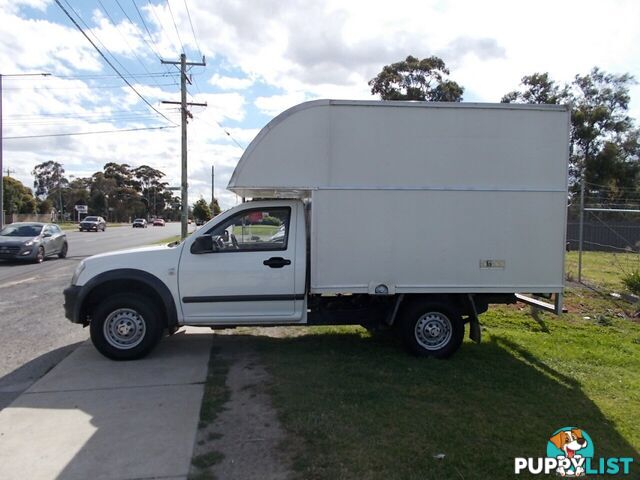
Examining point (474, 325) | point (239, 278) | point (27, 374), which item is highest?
point (239, 278)

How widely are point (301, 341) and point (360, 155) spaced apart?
271 cm

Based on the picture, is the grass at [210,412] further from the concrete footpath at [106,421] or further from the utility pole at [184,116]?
the utility pole at [184,116]

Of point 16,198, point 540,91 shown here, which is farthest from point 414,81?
point 16,198

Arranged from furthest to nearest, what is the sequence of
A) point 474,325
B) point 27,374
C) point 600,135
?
1. point 600,135
2. point 474,325
3. point 27,374

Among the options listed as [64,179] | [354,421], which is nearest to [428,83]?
[354,421]

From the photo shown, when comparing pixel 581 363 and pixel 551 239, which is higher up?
pixel 551 239

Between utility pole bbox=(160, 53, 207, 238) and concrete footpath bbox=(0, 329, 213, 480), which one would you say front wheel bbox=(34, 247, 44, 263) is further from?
concrete footpath bbox=(0, 329, 213, 480)

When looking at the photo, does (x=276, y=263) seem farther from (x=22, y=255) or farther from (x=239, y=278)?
(x=22, y=255)

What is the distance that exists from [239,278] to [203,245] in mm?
573

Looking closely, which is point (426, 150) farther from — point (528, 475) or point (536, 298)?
point (528, 475)

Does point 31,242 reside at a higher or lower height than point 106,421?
higher

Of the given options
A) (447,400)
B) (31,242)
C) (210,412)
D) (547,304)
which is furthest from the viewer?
(31,242)

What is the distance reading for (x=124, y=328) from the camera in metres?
6.17

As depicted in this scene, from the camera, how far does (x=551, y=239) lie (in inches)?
242
